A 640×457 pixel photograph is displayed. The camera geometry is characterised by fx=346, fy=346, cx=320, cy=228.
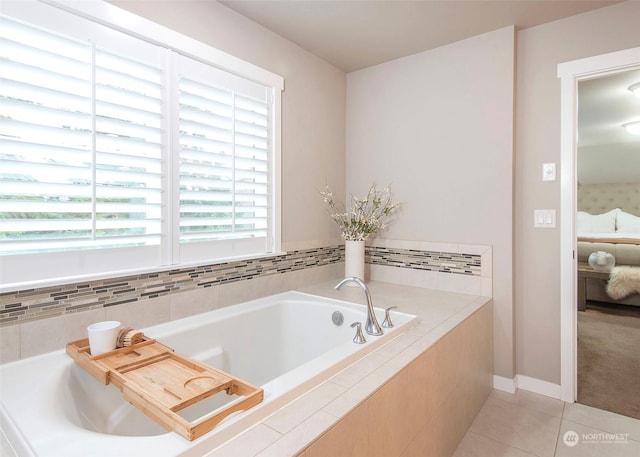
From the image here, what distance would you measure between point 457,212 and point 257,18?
191 cm

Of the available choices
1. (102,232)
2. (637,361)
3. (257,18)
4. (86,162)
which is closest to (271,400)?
(102,232)

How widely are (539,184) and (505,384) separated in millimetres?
1379

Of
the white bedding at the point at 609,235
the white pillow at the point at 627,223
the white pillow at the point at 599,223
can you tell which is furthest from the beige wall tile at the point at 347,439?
the white pillow at the point at 627,223

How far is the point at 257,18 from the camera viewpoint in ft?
7.28

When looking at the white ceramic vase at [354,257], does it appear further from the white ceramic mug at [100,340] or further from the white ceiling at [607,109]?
the white ceiling at [607,109]

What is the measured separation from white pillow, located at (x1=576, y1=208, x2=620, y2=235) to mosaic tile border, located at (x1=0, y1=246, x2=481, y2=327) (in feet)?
14.2

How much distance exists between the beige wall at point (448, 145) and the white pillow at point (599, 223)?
429 centimetres

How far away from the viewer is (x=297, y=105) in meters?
2.62

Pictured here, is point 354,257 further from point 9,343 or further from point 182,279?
point 9,343

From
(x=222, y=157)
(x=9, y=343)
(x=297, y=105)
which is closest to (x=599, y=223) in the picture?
(x=297, y=105)

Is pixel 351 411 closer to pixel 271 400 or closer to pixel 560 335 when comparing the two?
pixel 271 400

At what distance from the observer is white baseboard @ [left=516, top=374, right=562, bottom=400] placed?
2.27 m

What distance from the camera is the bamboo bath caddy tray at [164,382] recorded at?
36.6 inches

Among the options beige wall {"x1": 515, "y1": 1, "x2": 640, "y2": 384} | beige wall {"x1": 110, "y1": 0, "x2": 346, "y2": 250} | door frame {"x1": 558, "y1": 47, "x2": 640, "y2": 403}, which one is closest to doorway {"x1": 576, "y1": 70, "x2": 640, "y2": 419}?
door frame {"x1": 558, "y1": 47, "x2": 640, "y2": 403}
